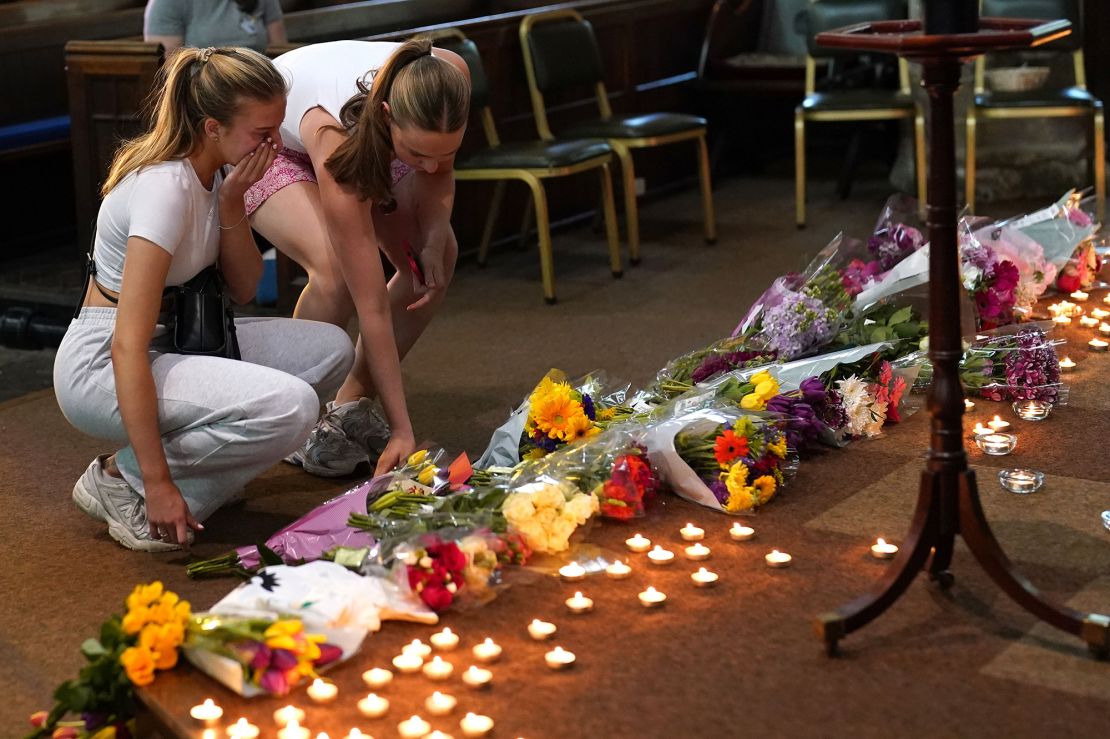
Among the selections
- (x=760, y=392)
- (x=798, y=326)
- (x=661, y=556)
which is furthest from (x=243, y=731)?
(x=798, y=326)

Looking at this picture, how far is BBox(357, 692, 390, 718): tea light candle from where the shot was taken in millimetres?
2018

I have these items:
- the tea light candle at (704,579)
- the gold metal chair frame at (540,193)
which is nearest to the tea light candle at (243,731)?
the tea light candle at (704,579)

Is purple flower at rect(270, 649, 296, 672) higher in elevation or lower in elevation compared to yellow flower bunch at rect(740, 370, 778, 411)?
lower

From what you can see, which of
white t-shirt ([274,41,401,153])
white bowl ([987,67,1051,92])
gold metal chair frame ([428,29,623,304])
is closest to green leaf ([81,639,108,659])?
white t-shirt ([274,41,401,153])

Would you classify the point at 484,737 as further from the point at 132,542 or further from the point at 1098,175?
the point at 1098,175

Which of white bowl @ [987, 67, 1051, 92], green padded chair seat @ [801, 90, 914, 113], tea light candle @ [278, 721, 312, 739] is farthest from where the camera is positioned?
white bowl @ [987, 67, 1051, 92]

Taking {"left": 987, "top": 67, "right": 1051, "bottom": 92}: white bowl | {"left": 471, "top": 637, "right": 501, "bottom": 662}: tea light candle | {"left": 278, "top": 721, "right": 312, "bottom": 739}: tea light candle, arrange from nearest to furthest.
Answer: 1. {"left": 278, "top": 721, "right": 312, "bottom": 739}: tea light candle
2. {"left": 471, "top": 637, "right": 501, "bottom": 662}: tea light candle
3. {"left": 987, "top": 67, "right": 1051, "bottom": 92}: white bowl

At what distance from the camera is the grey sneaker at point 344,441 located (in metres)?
3.17

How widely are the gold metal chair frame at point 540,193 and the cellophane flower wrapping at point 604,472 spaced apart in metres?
2.06

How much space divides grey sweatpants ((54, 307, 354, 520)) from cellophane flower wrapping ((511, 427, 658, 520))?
1.54 feet

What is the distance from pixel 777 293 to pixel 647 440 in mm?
782

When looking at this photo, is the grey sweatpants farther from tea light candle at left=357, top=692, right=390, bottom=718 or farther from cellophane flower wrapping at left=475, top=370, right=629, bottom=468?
tea light candle at left=357, top=692, right=390, bottom=718

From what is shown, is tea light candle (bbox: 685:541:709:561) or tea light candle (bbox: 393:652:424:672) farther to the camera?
tea light candle (bbox: 685:541:709:561)

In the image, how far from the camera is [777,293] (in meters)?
3.41
